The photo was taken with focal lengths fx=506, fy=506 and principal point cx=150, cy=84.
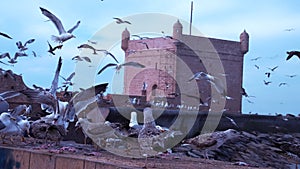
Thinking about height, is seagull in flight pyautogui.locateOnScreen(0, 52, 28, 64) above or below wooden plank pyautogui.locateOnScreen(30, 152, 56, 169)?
above

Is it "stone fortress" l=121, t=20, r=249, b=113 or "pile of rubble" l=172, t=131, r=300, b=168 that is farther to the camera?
"stone fortress" l=121, t=20, r=249, b=113

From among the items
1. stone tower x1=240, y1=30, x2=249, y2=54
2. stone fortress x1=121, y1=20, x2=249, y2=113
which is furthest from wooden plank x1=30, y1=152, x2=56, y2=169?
stone tower x1=240, y1=30, x2=249, y2=54

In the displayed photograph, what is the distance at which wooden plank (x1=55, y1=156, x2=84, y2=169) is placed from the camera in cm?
481

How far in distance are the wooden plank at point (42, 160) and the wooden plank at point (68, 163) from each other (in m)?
0.09

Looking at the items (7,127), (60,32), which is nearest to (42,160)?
(7,127)

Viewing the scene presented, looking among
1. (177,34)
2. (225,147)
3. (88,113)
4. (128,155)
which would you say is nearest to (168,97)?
Result: (177,34)

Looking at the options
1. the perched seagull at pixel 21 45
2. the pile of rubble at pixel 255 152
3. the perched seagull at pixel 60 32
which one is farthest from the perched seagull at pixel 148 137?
the perched seagull at pixel 21 45

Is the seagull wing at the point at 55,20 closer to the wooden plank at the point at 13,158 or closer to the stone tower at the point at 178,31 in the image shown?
the wooden plank at the point at 13,158

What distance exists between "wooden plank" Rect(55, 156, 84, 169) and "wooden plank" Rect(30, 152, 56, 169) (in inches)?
3.4

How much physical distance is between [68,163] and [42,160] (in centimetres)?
47

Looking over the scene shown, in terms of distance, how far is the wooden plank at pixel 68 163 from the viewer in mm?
4812

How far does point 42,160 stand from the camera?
5.30 metres

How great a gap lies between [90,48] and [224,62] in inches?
959

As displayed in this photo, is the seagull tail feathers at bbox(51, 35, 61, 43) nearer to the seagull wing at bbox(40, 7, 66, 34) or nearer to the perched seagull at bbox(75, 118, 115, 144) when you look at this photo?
the seagull wing at bbox(40, 7, 66, 34)
